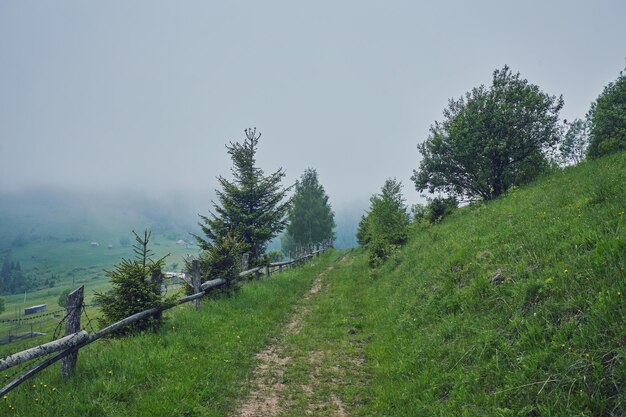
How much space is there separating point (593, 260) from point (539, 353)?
87.7 inches

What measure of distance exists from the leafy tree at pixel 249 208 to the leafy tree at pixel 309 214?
25600 millimetres

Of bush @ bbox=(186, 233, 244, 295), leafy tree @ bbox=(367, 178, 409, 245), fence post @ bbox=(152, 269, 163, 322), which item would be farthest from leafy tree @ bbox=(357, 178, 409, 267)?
fence post @ bbox=(152, 269, 163, 322)

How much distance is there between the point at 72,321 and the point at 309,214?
141 feet

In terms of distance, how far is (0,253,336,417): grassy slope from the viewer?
5.62m

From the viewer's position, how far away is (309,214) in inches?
1954

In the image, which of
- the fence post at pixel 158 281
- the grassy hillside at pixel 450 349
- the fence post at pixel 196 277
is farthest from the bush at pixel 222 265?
the fence post at pixel 158 281

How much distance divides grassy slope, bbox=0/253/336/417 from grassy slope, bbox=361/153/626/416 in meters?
3.47

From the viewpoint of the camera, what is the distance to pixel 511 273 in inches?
284

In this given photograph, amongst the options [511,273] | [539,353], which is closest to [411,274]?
[511,273]

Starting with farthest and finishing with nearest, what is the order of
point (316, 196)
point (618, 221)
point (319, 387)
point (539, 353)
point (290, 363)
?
point (316, 196) < point (290, 363) < point (319, 387) < point (618, 221) < point (539, 353)

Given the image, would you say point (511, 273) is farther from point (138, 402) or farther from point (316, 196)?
point (316, 196)

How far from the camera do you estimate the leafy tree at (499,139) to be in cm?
2397

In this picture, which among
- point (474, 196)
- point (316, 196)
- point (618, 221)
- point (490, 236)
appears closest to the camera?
point (618, 221)

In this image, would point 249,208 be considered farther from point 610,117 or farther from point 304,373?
point 610,117
